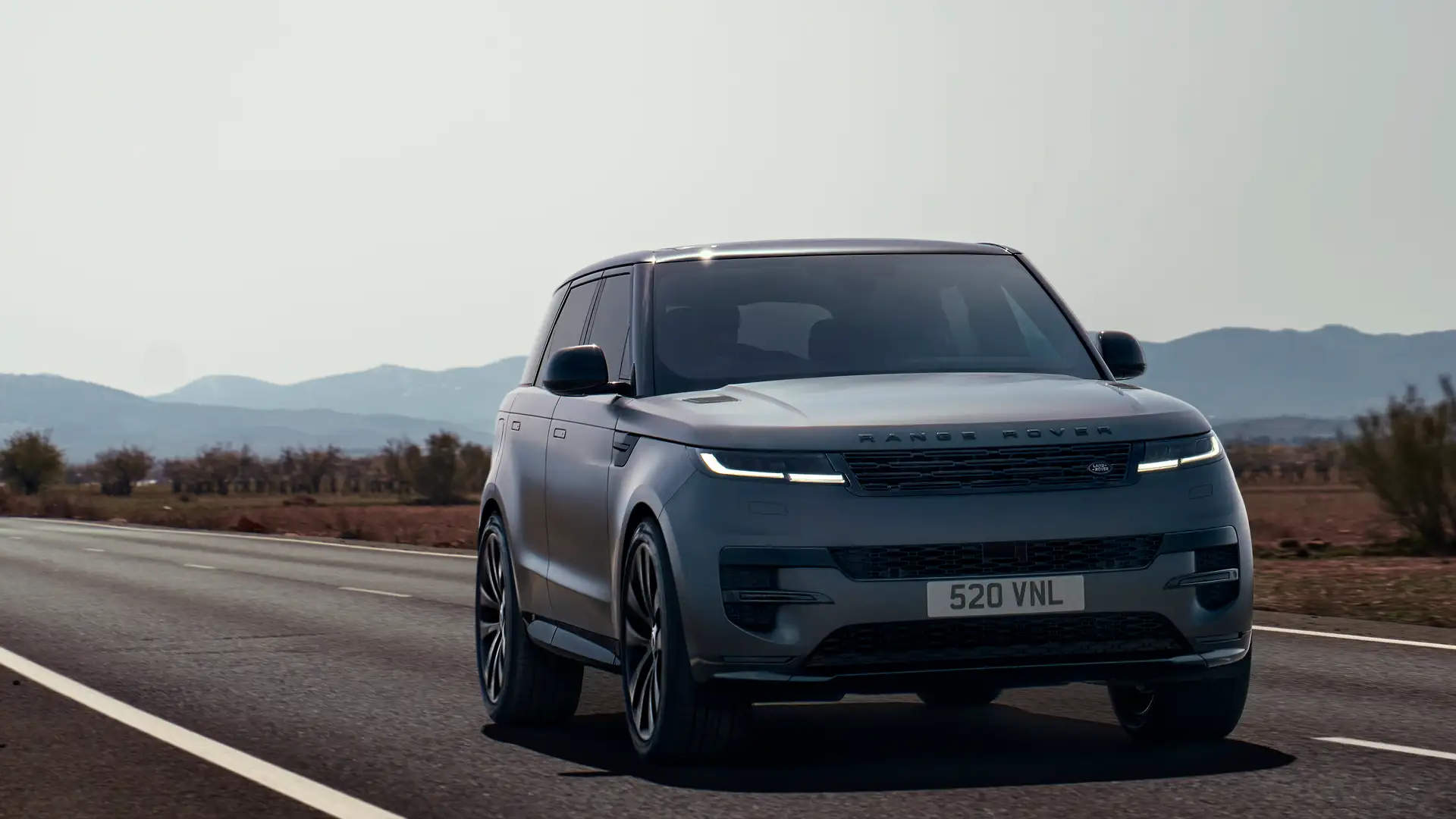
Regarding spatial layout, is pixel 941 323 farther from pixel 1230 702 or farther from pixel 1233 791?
pixel 1233 791

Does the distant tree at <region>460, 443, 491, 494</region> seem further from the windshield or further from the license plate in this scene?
the license plate

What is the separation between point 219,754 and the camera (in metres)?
8.48

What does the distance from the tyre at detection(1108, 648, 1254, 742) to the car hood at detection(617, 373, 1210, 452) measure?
1.03 meters

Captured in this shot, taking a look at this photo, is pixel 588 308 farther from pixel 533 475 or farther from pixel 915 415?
pixel 915 415

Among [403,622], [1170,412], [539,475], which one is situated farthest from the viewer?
[403,622]

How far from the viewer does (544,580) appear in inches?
360

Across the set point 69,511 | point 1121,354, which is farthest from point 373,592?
point 69,511

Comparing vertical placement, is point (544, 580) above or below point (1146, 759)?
above

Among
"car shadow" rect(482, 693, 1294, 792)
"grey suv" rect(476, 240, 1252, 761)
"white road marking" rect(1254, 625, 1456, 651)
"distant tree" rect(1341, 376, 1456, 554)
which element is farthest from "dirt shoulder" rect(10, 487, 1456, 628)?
"grey suv" rect(476, 240, 1252, 761)

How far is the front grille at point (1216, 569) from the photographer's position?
23.9 feet

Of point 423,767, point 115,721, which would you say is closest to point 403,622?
point 115,721

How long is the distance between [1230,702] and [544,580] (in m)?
3.00

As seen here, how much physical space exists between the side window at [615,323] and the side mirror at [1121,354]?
2000 mm

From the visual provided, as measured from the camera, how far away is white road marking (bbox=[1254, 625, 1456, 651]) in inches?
502
